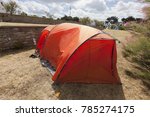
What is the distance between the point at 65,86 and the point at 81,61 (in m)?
0.76

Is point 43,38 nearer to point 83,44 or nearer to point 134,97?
point 83,44

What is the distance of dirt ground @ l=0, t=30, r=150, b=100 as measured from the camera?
5322 mm

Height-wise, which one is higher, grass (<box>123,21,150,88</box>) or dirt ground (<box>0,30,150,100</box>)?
grass (<box>123,21,150,88</box>)

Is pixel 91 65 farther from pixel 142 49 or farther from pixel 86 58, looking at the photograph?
pixel 142 49

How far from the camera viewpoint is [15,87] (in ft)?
18.3

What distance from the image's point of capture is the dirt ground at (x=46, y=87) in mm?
5322

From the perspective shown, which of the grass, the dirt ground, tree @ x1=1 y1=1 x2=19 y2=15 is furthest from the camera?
tree @ x1=1 y1=1 x2=19 y2=15

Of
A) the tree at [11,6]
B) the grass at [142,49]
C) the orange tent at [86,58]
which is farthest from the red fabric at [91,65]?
the tree at [11,6]

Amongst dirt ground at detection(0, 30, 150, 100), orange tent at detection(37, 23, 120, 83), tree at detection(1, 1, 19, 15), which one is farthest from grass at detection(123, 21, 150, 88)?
Answer: tree at detection(1, 1, 19, 15)

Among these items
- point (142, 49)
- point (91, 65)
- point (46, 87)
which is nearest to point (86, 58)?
point (91, 65)

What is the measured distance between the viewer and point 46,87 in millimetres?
5633

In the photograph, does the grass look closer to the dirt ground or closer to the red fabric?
the dirt ground

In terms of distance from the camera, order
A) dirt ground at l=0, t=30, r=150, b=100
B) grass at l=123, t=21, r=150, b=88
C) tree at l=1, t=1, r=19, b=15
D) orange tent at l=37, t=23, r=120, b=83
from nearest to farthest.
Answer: dirt ground at l=0, t=30, r=150, b=100 < orange tent at l=37, t=23, r=120, b=83 < grass at l=123, t=21, r=150, b=88 < tree at l=1, t=1, r=19, b=15

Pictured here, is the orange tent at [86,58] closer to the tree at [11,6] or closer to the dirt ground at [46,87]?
the dirt ground at [46,87]
